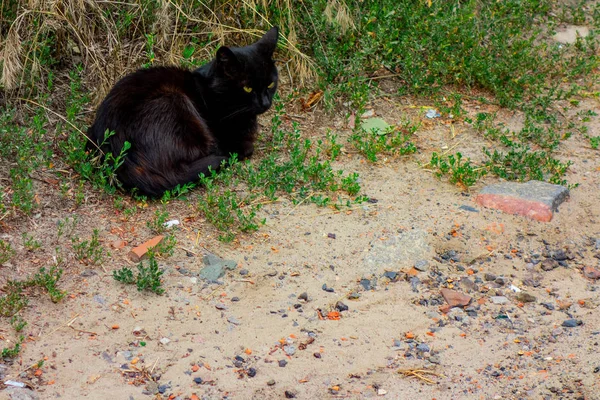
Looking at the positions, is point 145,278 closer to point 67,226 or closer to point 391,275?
point 67,226

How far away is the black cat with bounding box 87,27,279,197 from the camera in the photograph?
451 centimetres

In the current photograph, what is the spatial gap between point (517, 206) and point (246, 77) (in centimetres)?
202

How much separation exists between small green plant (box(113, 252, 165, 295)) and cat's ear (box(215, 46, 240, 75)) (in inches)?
65.4

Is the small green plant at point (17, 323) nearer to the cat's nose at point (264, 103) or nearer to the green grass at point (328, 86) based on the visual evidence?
the green grass at point (328, 86)

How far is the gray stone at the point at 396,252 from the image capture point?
4.15m

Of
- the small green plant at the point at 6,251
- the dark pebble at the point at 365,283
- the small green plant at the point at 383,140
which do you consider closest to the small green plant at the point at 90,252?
the small green plant at the point at 6,251

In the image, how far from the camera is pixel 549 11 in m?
7.38

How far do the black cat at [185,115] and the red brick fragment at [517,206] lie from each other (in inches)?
65.4

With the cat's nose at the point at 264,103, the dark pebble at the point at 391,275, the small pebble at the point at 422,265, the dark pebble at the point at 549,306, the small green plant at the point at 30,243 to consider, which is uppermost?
the cat's nose at the point at 264,103

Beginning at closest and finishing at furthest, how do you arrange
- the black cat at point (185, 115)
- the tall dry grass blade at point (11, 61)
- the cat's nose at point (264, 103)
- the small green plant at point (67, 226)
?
the small green plant at point (67, 226) < the black cat at point (185, 115) < the tall dry grass blade at point (11, 61) < the cat's nose at point (264, 103)

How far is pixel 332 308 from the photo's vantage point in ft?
12.5

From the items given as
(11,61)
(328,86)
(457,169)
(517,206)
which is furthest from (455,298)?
(11,61)

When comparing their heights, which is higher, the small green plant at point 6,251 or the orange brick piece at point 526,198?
the small green plant at point 6,251

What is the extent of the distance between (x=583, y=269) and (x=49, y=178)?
3.33 m
